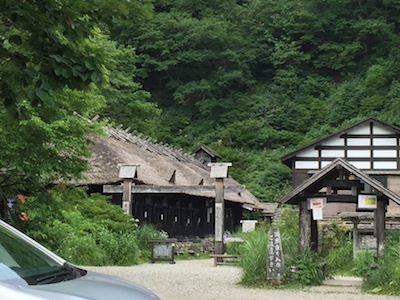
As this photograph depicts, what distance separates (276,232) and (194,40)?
39051 mm

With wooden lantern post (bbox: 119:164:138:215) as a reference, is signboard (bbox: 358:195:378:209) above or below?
below

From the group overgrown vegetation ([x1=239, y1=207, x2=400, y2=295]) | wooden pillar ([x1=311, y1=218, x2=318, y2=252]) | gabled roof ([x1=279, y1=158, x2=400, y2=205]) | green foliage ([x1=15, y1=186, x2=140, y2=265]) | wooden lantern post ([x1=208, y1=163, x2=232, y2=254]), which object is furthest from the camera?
wooden lantern post ([x1=208, y1=163, x2=232, y2=254])

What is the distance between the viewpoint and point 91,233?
18266 mm

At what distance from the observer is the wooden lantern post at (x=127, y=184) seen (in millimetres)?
21156

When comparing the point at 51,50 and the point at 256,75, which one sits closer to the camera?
the point at 51,50

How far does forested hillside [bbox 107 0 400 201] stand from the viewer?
4572cm

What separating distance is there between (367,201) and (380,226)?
57cm

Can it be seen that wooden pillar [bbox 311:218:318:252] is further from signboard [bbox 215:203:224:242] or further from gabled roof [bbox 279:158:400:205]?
signboard [bbox 215:203:224:242]

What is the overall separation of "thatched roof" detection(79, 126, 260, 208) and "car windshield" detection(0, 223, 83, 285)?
15.5 m

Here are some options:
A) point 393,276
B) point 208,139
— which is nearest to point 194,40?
point 208,139

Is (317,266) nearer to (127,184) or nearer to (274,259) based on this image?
(274,259)

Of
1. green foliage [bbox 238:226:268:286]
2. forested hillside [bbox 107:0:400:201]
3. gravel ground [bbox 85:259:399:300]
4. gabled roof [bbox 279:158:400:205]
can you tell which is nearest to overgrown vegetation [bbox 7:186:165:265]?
gravel ground [bbox 85:259:399:300]

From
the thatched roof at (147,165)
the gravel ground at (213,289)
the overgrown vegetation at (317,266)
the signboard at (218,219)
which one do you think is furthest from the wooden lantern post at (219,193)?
the overgrown vegetation at (317,266)

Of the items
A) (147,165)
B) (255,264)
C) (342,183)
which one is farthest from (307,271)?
(147,165)
